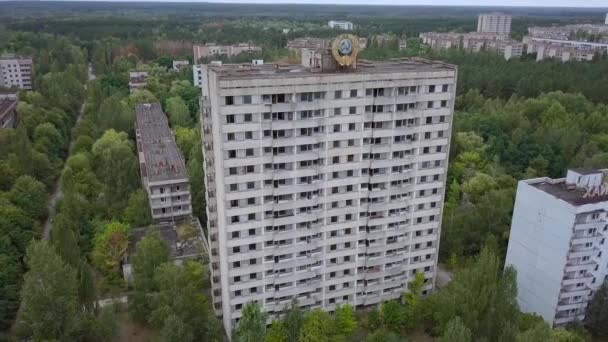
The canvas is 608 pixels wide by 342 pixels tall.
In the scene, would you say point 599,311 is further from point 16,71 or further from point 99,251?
point 16,71

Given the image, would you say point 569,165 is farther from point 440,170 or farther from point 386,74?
point 386,74

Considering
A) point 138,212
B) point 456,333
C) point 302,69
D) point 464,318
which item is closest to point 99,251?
point 138,212

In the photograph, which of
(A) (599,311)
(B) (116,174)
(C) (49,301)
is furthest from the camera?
(B) (116,174)

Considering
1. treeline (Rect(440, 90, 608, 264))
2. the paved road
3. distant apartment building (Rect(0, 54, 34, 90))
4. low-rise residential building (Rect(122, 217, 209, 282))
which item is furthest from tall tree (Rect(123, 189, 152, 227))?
distant apartment building (Rect(0, 54, 34, 90))

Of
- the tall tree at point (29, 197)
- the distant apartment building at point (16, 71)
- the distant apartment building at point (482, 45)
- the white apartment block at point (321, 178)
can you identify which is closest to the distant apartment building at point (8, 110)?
the tall tree at point (29, 197)

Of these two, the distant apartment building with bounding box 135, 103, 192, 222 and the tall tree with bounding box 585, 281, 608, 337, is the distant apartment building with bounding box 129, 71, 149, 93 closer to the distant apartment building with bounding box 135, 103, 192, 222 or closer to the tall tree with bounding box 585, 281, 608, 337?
the distant apartment building with bounding box 135, 103, 192, 222

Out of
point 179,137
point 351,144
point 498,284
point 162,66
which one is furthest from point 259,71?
point 162,66

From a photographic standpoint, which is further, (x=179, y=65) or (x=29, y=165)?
(x=179, y=65)
